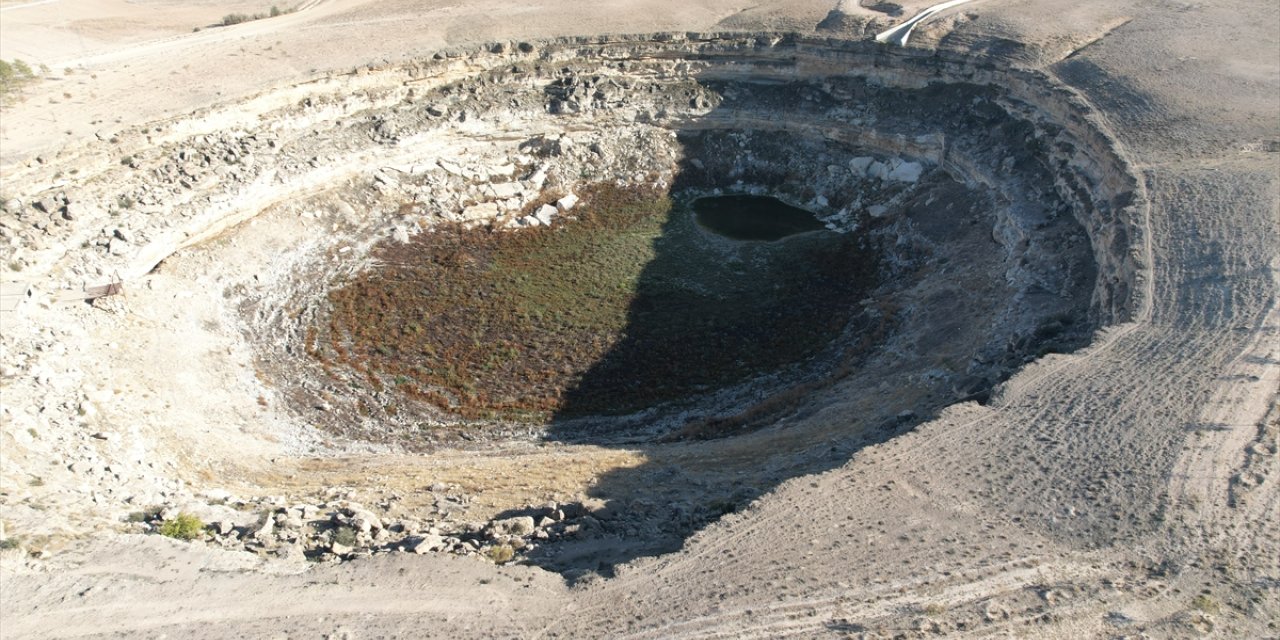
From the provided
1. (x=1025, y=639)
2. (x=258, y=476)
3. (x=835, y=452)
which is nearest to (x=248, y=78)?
(x=258, y=476)

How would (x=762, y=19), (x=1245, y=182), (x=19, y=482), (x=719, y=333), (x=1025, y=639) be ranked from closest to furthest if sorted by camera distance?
(x=1025, y=639), (x=19, y=482), (x=1245, y=182), (x=719, y=333), (x=762, y=19)

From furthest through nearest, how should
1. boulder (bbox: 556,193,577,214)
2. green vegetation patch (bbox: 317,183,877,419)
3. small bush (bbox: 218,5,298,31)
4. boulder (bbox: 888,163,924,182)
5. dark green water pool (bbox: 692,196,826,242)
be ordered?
1. small bush (bbox: 218,5,298,31)
2. boulder (bbox: 556,193,577,214)
3. boulder (bbox: 888,163,924,182)
4. dark green water pool (bbox: 692,196,826,242)
5. green vegetation patch (bbox: 317,183,877,419)

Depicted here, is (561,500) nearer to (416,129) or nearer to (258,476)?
(258,476)

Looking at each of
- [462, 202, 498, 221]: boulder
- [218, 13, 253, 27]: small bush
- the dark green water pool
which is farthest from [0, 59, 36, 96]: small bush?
the dark green water pool

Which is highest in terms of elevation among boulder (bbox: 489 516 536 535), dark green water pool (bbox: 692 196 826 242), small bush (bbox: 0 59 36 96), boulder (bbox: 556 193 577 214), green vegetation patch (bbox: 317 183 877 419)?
small bush (bbox: 0 59 36 96)

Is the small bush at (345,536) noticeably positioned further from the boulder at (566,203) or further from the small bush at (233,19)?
the small bush at (233,19)

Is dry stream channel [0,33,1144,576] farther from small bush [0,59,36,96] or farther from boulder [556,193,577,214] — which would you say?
small bush [0,59,36,96]

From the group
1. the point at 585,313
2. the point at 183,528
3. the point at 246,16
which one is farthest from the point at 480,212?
the point at 183,528
